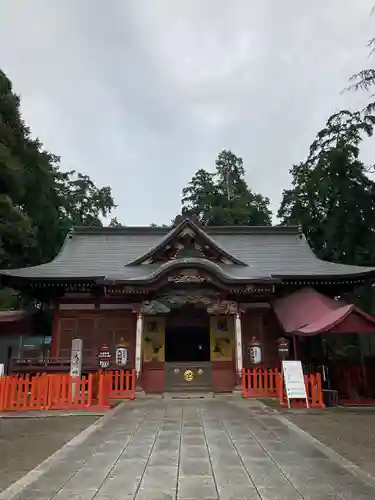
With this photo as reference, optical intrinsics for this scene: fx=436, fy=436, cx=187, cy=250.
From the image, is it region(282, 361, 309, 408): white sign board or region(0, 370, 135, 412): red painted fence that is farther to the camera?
region(282, 361, 309, 408): white sign board

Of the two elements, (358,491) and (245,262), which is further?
(245,262)

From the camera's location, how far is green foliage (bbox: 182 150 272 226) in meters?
37.7

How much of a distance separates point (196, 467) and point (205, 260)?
1027 cm

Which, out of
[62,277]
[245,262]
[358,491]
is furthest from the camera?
[245,262]

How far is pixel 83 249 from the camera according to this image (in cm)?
1948

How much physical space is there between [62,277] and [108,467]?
1056cm

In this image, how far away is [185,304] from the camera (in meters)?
15.2

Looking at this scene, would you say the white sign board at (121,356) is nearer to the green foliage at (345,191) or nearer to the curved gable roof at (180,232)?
the curved gable roof at (180,232)

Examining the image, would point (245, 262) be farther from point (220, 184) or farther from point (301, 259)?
point (220, 184)

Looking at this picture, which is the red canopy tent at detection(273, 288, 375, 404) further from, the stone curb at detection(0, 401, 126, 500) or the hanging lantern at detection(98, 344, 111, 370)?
the stone curb at detection(0, 401, 126, 500)

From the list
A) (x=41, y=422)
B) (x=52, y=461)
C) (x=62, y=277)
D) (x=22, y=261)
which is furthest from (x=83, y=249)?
(x=52, y=461)

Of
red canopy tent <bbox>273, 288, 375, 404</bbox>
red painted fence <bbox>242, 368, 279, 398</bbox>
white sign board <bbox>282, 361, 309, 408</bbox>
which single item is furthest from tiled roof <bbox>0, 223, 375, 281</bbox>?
white sign board <bbox>282, 361, 309, 408</bbox>

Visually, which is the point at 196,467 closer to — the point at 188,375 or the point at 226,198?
the point at 188,375

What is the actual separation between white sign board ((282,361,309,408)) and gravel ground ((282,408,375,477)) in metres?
0.62
